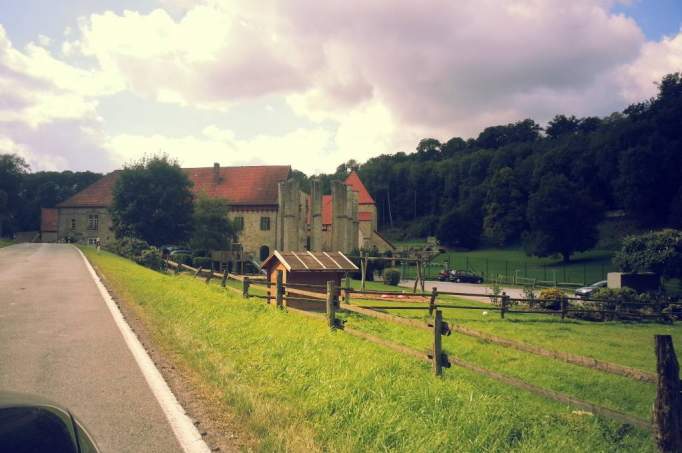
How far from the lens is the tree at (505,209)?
9194cm

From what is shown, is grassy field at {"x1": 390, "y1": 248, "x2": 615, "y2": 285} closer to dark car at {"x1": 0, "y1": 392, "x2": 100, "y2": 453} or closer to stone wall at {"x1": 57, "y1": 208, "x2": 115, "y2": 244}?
stone wall at {"x1": 57, "y1": 208, "x2": 115, "y2": 244}

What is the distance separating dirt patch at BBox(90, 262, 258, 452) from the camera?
503 centimetres

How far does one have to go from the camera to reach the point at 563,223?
7262cm

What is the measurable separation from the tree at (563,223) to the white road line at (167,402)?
70.8 metres

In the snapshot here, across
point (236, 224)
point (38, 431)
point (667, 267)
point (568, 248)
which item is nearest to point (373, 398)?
point (38, 431)

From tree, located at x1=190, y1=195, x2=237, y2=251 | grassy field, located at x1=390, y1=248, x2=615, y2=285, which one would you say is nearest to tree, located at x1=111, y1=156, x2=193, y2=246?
tree, located at x1=190, y1=195, x2=237, y2=251

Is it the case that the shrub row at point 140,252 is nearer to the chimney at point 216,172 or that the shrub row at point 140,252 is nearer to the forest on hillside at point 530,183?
the chimney at point 216,172

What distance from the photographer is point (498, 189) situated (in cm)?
9438

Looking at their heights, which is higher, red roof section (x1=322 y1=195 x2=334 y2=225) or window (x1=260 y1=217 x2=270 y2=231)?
red roof section (x1=322 y1=195 x2=334 y2=225)

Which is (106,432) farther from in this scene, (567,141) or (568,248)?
(567,141)

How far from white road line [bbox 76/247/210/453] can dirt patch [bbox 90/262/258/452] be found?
2.6 inches

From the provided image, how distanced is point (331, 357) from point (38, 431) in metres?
6.18

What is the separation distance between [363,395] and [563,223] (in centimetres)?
7319

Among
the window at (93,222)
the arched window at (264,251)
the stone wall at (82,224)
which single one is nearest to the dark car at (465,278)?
the arched window at (264,251)
